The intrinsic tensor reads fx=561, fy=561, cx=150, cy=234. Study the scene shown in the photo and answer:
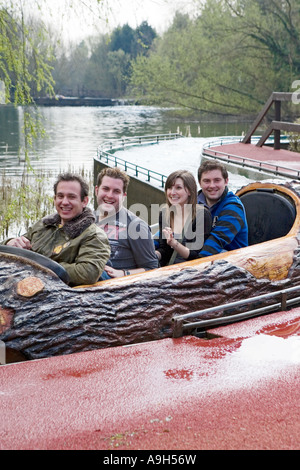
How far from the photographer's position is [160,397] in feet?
8.99

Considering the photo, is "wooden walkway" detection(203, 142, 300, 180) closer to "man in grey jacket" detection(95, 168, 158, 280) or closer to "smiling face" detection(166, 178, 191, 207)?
"smiling face" detection(166, 178, 191, 207)

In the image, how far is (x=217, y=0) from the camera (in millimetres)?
30828

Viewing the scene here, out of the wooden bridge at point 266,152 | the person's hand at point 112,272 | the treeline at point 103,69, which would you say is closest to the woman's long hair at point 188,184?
the person's hand at point 112,272

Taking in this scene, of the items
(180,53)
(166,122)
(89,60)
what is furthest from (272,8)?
(89,60)

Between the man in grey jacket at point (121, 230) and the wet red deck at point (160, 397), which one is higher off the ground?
the man in grey jacket at point (121, 230)

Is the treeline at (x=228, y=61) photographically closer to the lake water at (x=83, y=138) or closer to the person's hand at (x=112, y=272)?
the lake water at (x=83, y=138)

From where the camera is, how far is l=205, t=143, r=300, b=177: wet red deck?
14352mm

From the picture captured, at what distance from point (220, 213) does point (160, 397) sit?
72.6 inches

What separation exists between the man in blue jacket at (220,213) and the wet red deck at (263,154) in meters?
8.90

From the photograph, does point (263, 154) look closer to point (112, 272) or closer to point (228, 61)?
point (112, 272)

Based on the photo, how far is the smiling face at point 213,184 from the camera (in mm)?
4234

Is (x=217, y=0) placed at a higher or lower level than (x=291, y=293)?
higher
